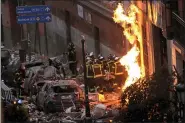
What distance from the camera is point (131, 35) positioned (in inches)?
957

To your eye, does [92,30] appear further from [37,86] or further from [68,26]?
[37,86]

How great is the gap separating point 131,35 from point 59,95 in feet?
20.5

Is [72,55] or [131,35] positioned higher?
[131,35]

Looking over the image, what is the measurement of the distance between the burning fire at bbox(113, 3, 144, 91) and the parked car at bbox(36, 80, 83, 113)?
3.06 m

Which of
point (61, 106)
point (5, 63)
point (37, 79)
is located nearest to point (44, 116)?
point (61, 106)

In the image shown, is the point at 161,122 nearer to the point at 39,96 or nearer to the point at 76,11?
the point at 39,96

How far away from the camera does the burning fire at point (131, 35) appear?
22500mm

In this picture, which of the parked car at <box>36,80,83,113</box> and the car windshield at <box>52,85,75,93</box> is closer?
the parked car at <box>36,80,83,113</box>

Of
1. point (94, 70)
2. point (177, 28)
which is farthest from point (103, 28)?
point (177, 28)

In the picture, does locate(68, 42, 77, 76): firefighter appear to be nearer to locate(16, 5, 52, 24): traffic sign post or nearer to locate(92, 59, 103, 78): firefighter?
locate(92, 59, 103, 78): firefighter

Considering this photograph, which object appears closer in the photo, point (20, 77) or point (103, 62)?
point (103, 62)

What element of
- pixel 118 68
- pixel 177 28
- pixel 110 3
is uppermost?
pixel 110 3

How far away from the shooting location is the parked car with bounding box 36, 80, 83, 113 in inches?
755

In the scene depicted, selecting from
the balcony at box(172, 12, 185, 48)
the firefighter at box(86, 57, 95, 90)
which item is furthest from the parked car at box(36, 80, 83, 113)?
the balcony at box(172, 12, 185, 48)
